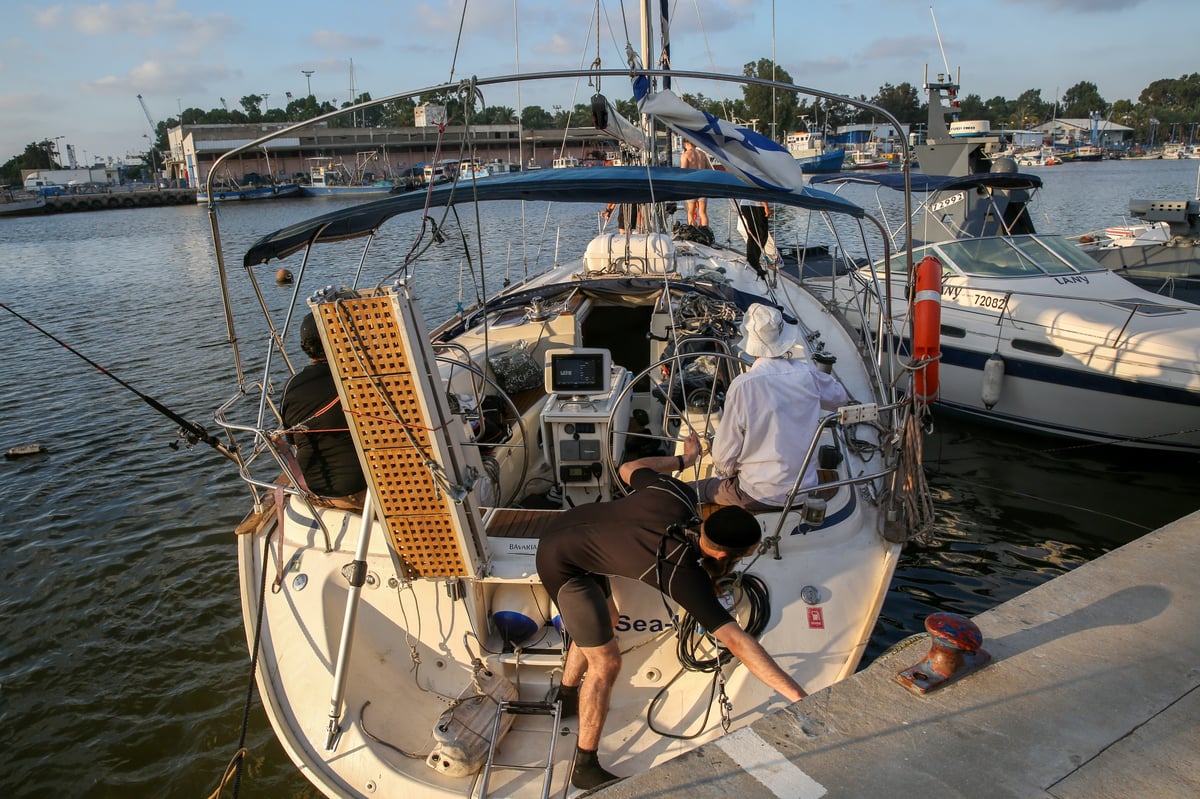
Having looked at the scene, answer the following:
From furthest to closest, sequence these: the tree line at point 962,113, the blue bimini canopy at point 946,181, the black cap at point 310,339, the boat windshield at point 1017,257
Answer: the tree line at point 962,113 < the blue bimini canopy at point 946,181 < the boat windshield at point 1017,257 < the black cap at point 310,339

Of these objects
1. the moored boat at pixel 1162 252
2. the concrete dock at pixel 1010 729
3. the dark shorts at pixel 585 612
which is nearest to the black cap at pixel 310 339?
the dark shorts at pixel 585 612

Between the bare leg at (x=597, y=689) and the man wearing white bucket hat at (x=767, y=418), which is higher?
the man wearing white bucket hat at (x=767, y=418)

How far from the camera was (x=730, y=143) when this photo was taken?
448 cm

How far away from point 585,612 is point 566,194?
123 inches

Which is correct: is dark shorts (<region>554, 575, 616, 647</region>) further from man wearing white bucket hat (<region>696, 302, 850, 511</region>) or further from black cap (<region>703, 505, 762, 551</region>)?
man wearing white bucket hat (<region>696, 302, 850, 511</region>)


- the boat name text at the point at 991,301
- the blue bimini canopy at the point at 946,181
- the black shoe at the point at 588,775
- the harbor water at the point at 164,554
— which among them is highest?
the blue bimini canopy at the point at 946,181

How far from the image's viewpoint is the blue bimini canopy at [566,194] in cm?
475

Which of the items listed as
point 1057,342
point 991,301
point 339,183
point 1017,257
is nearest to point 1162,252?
point 1017,257

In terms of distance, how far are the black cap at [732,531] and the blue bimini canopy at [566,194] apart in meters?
2.51

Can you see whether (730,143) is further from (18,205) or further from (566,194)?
(18,205)

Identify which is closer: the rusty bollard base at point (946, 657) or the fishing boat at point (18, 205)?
the rusty bollard base at point (946, 657)

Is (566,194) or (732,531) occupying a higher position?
(566,194)

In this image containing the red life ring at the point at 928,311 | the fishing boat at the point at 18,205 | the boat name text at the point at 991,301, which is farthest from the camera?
the fishing boat at the point at 18,205

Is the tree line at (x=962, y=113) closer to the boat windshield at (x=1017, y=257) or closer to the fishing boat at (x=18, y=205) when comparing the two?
the fishing boat at (x=18, y=205)
